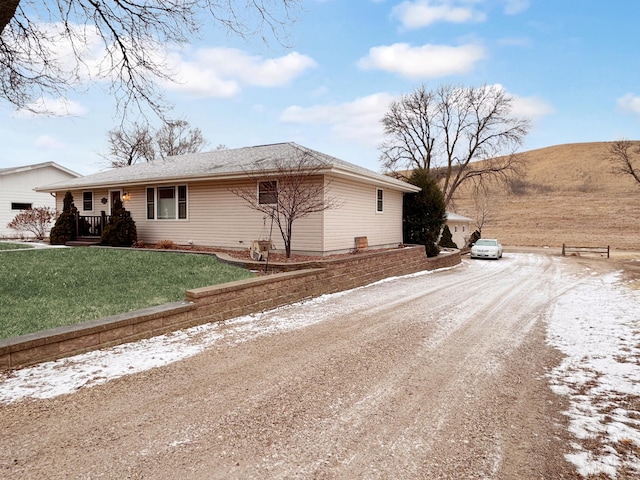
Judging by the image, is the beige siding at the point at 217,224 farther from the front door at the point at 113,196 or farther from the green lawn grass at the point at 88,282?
the green lawn grass at the point at 88,282

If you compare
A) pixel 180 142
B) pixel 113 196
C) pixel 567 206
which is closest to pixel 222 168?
pixel 113 196

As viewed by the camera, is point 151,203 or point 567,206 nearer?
point 151,203

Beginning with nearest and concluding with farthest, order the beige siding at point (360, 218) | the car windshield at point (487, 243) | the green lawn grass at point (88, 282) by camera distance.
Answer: the green lawn grass at point (88, 282), the beige siding at point (360, 218), the car windshield at point (487, 243)

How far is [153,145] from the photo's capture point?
37.8 m

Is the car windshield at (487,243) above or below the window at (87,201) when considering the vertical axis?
below

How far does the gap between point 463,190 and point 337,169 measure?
58.4 meters

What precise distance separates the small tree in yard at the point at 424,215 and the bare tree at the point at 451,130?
1410cm

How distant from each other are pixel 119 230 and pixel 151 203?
65.3 inches

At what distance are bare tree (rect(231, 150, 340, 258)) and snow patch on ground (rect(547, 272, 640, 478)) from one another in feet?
22.3

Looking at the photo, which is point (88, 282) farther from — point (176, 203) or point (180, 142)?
point (180, 142)

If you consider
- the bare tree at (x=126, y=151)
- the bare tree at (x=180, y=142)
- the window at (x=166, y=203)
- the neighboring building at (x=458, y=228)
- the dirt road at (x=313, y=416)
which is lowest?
the dirt road at (x=313, y=416)

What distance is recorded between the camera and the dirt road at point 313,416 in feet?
8.06

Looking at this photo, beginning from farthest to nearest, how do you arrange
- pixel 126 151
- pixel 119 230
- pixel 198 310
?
1. pixel 126 151
2. pixel 119 230
3. pixel 198 310

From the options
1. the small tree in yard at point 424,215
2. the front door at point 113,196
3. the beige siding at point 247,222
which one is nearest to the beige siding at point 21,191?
the front door at point 113,196
